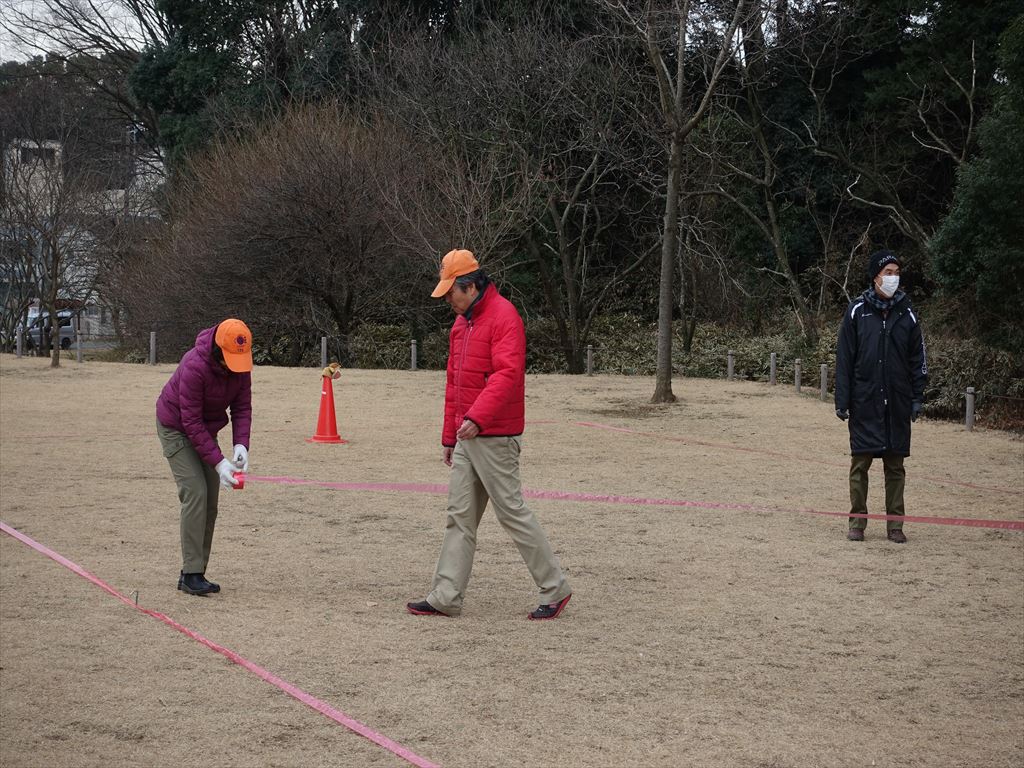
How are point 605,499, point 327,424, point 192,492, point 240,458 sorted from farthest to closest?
point 327,424 → point 605,499 → point 192,492 → point 240,458

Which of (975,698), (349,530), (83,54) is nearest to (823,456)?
(349,530)

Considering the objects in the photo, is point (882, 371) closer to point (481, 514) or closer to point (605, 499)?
point (605, 499)

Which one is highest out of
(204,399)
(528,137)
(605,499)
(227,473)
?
(528,137)

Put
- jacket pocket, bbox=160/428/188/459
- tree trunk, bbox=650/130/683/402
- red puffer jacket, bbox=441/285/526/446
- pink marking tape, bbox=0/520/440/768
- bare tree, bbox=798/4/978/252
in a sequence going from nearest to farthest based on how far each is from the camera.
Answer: pink marking tape, bbox=0/520/440/768 → red puffer jacket, bbox=441/285/526/446 → jacket pocket, bbox=160/428/188/459 → tree trunk, bbox=650/130/683/402 → bare tree, bbox=798/4/978/252

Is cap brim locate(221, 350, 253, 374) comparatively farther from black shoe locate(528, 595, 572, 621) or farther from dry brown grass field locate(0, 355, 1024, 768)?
black shoe locate(528, 595, 572, 621)

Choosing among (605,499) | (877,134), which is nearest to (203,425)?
(605,499)

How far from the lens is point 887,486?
909 centimetres

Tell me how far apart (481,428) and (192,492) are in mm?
1819

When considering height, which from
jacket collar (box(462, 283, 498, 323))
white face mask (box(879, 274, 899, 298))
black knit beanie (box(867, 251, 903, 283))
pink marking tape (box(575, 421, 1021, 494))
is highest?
black knit beanie (box(867, 251, 903, 283))

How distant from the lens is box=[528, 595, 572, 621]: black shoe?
6.68m

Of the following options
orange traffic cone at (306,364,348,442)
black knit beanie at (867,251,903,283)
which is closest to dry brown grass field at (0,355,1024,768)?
orange traffic cone at (306,364,348,442)

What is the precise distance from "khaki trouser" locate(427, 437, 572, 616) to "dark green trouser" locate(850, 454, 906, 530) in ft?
10.7

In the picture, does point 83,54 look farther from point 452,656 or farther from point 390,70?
point 452,656

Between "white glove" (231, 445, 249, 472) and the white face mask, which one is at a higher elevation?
the white face mask
